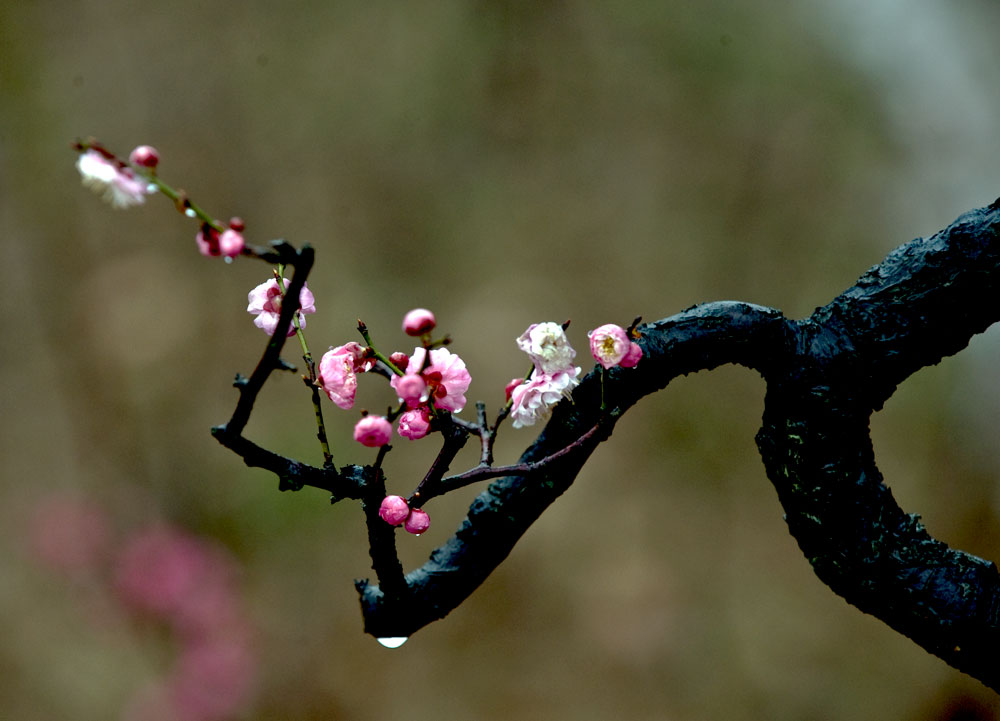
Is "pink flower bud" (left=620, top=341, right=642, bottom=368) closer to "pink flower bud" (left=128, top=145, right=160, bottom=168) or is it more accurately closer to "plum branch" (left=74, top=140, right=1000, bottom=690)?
"plum branch" (left=74, top=140, right=1000, bottom=690)

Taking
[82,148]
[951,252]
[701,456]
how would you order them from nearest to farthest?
[82,148] < [951,252] < [701,456]

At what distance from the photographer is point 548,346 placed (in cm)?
39


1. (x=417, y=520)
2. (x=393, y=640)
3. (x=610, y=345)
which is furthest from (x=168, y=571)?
(x=610, y=345)

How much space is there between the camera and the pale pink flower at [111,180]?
320mm

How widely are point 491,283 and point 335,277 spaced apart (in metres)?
0.34

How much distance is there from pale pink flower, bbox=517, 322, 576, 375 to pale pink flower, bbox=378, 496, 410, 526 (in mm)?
109

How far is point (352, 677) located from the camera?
1.58 meters

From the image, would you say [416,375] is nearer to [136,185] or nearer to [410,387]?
[410,387]

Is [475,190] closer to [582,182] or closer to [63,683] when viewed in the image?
[582,182]

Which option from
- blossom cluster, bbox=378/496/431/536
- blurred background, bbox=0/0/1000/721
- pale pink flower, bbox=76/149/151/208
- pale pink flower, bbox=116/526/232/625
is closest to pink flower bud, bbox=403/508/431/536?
blossom cluster, bbox=378/496/431/536

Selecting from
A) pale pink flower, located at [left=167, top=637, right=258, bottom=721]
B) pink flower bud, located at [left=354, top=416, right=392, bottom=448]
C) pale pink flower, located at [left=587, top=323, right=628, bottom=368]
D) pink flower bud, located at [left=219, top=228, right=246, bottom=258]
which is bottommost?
pink flower bud, located at [left=354, top=416, right=392, bottom=448]

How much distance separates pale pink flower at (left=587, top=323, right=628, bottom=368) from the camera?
39cm

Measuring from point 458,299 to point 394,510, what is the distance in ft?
4.09

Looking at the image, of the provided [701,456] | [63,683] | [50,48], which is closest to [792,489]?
[701,456]
